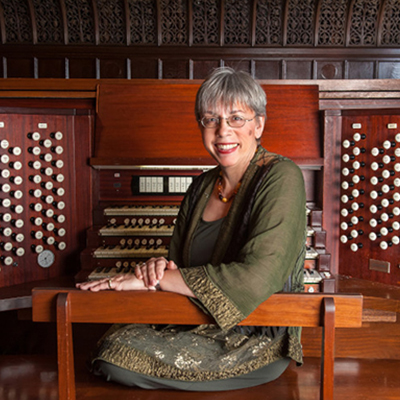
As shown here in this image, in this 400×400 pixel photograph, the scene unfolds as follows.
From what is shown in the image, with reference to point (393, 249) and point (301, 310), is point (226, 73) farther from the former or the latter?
point (393, 249)

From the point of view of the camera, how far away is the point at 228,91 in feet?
6.35

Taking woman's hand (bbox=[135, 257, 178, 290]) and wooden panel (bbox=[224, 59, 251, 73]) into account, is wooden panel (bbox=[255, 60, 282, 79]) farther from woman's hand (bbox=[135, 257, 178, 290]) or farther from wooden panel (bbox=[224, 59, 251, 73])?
woman's hand (bbox=[135, 257, 178, 290])

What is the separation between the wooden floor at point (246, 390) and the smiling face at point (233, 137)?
1.01 metres

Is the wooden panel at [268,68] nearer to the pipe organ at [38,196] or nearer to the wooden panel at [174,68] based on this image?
the wooden panel at [174,68]

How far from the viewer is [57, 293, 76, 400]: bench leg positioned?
4.98 feet

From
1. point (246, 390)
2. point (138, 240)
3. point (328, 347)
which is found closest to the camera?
point (328, 347)

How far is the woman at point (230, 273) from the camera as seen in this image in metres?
1.59

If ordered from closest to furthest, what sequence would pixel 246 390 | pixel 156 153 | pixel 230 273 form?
pixel 230 273 → pixel 246 390 → pixel 156 153

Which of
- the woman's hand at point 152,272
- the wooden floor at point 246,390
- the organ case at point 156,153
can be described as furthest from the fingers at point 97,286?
the organ case at point 156,153

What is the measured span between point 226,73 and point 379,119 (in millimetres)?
1881

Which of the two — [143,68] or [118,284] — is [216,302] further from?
[143,68]

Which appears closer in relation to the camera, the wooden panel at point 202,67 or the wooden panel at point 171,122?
the wooden panel at point 171,122

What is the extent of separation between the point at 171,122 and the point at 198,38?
1988mm

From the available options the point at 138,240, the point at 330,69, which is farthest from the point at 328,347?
the point at 330,69
